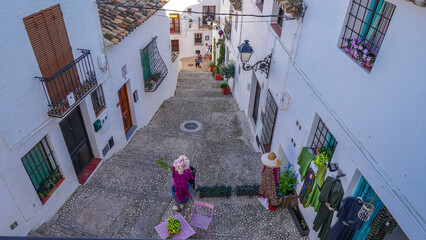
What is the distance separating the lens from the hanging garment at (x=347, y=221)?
5.37 meters

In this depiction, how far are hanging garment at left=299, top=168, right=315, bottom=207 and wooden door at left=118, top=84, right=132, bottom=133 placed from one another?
24.7 feet

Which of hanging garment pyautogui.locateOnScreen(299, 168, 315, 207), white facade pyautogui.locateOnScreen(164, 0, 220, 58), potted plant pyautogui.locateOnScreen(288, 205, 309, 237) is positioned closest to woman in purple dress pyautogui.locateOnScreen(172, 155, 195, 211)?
potted plant pyautogui.locateOnScreen(288, 205, 309, 237)

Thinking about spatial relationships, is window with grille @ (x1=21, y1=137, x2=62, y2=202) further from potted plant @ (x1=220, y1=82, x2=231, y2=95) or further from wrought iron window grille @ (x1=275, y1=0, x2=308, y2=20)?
potted plant @ (x1=220, y1=82, x2=231, y2=95)

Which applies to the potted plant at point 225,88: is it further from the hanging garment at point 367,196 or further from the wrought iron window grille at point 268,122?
the hanging garment at point 367,196

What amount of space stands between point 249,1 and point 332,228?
10.4 metres

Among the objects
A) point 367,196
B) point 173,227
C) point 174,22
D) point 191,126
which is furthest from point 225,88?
point 174,22

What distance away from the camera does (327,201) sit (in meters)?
5.86

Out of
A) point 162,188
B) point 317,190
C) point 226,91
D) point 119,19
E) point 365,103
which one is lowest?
point 226,91

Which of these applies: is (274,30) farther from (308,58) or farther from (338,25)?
(338,25)

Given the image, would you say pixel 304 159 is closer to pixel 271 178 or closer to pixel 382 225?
pixel 271 178

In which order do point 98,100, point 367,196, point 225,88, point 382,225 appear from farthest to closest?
point 225,88 < point 98,100 < point 367,196 < point 382,225

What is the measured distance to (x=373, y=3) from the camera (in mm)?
4941

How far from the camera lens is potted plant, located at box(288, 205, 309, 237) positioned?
287 inches

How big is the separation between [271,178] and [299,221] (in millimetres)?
1295
